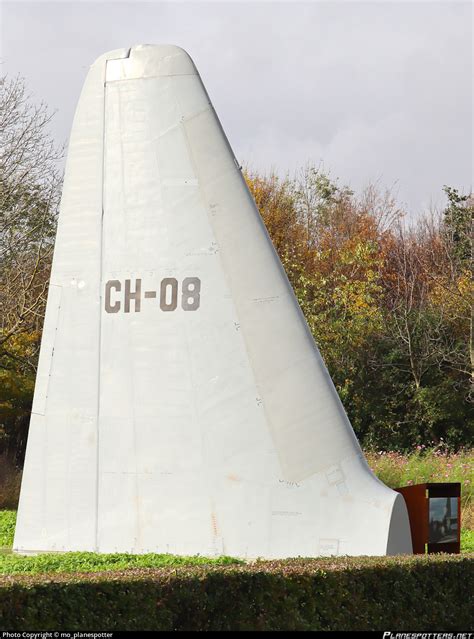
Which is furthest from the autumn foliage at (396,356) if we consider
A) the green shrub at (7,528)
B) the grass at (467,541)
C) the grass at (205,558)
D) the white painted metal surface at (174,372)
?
the white painted metal surface at (174,372)

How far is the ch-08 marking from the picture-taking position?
234 inches

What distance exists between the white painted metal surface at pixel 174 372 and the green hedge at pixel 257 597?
0.36 m

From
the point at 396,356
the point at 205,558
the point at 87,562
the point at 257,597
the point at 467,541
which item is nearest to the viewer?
the point at 257,597

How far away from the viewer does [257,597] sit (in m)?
4.68

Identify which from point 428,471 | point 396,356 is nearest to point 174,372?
point 428,471

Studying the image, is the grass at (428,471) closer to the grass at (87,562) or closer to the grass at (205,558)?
the grass at (205,558)

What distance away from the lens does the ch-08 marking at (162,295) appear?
5.94m

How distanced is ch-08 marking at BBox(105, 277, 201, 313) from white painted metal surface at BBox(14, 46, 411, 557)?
0.03 ft

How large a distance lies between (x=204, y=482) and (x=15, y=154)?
Result: 13.8m

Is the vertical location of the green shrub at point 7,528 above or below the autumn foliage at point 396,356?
below

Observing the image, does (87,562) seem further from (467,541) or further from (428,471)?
(428,471)

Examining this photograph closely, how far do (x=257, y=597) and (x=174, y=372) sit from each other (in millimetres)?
1755

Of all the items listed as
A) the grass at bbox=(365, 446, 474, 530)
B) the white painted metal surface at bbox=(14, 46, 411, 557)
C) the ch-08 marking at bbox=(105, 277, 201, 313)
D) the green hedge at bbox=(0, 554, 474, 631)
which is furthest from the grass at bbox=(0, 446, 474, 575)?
the ch-08 marking at bbox=(105, 277, 201, 313)

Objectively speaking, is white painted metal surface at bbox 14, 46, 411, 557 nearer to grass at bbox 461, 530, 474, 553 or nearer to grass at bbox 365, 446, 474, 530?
grass at bbox 461, 530, 474, 553
